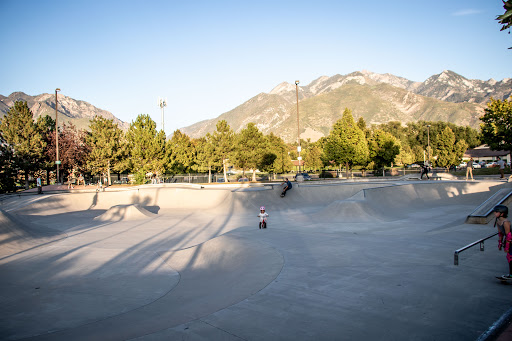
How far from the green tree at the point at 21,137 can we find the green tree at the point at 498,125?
51119mm

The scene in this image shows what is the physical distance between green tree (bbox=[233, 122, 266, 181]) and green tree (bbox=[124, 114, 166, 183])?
10532 millimetres

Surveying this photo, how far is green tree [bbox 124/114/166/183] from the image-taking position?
4453cm

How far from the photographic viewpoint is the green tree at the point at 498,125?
33.7m

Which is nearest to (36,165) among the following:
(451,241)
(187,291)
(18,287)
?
(18,287)

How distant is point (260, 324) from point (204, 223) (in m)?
11.9

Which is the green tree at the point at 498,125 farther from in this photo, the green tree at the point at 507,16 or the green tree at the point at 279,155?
the green tree at the point at 507,16

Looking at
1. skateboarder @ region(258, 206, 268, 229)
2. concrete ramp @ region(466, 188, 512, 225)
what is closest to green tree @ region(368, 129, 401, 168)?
concrete ramp @ region(466, 188, 512, 225)

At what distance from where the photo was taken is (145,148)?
45094mm

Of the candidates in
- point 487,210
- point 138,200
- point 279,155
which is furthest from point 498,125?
point 138,200

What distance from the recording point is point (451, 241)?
877 centimetres

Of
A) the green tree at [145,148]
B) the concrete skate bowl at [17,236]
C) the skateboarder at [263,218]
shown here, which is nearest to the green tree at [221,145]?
the green tree at [145,148]

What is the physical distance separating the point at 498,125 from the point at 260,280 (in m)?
38.0

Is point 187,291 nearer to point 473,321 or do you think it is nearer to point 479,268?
point 473,321

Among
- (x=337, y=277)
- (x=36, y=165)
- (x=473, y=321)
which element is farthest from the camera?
(x=36, y=165)
